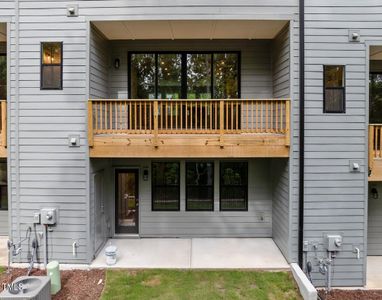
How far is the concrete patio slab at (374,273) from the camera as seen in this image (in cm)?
694

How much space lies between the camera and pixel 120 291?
20.7ft

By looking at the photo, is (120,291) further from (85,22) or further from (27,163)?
(85,22)

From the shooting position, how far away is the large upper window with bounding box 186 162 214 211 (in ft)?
29.9

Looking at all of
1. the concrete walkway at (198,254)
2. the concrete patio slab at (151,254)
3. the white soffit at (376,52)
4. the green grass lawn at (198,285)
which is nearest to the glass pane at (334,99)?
the white soffit at (376,52)

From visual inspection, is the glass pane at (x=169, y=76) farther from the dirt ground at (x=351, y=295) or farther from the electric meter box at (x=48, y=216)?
the dirt ground at (x=351, y=295)

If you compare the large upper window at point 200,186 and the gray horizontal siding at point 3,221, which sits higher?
the large upper window at point 200,186

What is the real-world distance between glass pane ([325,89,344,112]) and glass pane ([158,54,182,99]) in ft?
13.2

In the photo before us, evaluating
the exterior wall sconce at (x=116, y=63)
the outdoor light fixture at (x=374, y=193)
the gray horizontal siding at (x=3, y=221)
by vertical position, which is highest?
the exterior wall sconce at (x=116, y=63)

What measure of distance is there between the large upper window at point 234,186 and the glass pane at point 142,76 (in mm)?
3088

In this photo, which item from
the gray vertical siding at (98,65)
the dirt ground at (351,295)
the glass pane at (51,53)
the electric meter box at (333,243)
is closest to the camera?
the dirt ground at (351,295)

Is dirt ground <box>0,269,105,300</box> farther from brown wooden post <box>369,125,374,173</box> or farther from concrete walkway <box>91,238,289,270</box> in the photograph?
brown wooden post <box>369,125,374,173</box>

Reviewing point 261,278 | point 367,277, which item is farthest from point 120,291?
point 367,277

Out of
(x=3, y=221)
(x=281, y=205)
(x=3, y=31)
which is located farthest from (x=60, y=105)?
(x=281, y=205)

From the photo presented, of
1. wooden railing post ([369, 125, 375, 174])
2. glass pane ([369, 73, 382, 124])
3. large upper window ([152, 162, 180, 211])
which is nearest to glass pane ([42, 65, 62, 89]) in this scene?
large upper window ([152, 162, 180, 211])
